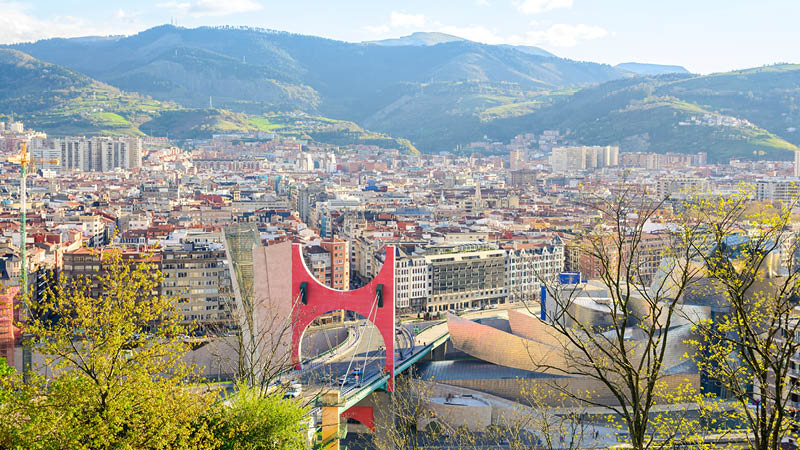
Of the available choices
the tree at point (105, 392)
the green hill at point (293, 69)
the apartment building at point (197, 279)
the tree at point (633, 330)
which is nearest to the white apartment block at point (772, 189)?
the apartment building at point (197, 279)

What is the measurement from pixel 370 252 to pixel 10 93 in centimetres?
8697

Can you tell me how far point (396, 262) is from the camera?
25797mm

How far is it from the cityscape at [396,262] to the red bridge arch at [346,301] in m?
0.04

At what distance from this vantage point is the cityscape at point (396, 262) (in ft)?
22.6

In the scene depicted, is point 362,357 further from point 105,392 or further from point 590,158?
point 590,158

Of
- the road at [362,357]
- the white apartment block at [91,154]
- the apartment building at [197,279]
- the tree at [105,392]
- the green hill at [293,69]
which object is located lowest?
the road at [362,357]

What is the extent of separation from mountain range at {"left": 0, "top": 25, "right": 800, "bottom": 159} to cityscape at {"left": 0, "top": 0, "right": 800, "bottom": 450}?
1.81 ft

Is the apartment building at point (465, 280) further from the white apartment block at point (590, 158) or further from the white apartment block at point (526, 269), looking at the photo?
the white apartment block at point (590, 158)

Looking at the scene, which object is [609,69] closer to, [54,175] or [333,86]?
[333,86]

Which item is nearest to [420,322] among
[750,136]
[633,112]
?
[750,136]

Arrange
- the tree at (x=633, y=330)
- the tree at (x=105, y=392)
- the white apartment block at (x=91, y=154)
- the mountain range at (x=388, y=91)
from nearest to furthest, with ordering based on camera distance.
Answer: the tree at (x=633, y=330) < the tree at (x=105, y=392) < the white apartment block at (x=91, y=154) < the mountain range at (x=388, y=91)

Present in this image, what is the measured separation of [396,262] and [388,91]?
117 meters

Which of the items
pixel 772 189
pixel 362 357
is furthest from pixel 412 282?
pixel 772 189

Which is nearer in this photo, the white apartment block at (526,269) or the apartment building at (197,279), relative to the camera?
the apartment building at (197,279)
